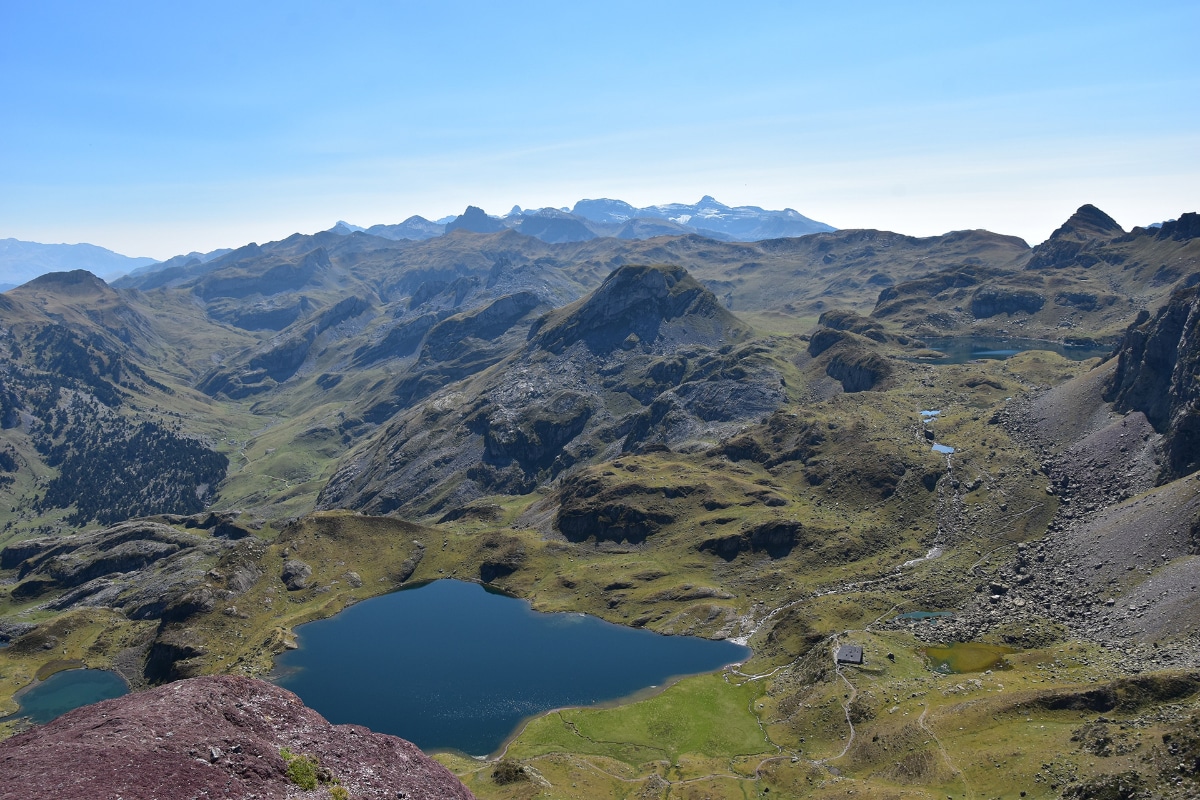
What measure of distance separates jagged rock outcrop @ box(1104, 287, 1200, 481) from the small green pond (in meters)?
73.2

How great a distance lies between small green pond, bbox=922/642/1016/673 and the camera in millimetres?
117000

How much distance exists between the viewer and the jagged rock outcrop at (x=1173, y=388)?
158m

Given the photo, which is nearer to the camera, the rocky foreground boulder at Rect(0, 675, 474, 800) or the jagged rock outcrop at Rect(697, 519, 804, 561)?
the rocky foreground boulder at Rect(0, 675, 474, 800)

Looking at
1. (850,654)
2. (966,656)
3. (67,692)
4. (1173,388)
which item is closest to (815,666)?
(850,654)

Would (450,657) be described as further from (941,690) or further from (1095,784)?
(1095,784)

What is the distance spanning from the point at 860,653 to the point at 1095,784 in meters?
46.0

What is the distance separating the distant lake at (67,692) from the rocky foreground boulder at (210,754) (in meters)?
128

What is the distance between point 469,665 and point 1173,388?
182191mm

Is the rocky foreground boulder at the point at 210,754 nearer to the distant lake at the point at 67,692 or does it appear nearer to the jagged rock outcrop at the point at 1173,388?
the distant lake at the point at 67,692

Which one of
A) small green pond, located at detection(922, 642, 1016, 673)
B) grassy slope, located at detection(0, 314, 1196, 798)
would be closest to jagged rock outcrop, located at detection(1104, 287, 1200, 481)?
grassy slope, located at detection(0, 314, 1196, 798)

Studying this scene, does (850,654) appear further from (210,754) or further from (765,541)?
(210,754)

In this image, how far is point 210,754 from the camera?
168 feet

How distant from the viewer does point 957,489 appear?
188 meters

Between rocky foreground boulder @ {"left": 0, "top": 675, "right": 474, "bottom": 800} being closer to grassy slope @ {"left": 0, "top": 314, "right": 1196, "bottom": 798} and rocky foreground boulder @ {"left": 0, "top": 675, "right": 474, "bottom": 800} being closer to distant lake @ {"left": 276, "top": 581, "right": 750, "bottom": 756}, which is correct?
grassy slope @ {"left": 0, "top": 314, "right": 1196, "bottom": 798}
